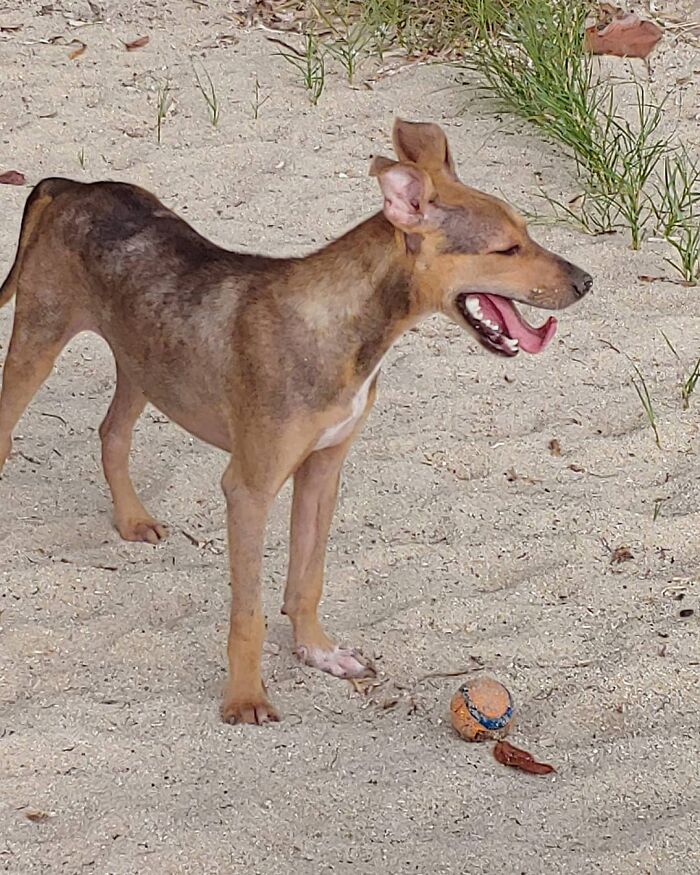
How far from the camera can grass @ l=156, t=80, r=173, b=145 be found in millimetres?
6969

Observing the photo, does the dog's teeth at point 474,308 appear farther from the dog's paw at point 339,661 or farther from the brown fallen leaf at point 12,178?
the brown fallen leaf at point 12,178

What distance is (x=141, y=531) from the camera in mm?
4777

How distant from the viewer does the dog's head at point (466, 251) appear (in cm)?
355

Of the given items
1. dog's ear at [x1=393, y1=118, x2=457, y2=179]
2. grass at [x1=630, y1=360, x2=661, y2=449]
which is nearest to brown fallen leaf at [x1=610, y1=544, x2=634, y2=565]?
grass at [x1=630, y1=360, x2=661, y2=449]

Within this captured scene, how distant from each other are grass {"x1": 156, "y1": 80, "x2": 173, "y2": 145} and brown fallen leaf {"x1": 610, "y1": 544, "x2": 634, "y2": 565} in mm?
3267

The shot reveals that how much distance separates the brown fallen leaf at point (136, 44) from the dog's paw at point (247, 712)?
4.49 metres

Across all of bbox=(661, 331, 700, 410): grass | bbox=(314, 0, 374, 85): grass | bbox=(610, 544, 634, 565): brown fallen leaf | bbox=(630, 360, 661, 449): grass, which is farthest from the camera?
bbox=(314, 0, 374, 85): grass

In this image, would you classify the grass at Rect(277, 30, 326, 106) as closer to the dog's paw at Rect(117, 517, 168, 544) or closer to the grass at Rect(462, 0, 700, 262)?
the grass at Rect(462, 0, 700, 262)

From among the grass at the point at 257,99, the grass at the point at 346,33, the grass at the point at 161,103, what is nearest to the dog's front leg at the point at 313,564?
the grass at the point at 161,103

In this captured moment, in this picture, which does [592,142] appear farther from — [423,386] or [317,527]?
[317,527]

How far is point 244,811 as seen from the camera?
364 centimetres

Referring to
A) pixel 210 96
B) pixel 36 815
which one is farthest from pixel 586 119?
pixel 36 815

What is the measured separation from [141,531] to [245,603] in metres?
0.93

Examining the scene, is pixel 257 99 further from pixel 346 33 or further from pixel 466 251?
pixel 466 251
